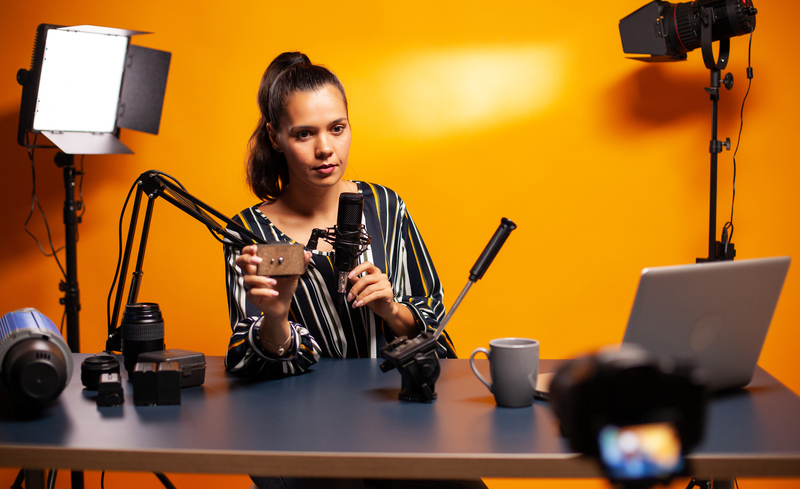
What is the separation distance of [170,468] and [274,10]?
6.89ft

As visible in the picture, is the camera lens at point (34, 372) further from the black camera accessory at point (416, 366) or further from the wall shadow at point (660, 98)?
the wall shadow at point (660, 98)

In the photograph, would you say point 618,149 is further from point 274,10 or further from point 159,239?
point 159,239

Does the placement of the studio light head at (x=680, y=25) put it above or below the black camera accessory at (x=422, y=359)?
above

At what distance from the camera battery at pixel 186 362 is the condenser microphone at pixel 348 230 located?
0.33m

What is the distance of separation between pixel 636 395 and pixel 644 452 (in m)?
0.06

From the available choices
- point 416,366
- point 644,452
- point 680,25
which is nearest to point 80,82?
point 416,366

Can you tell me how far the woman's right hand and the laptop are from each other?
58cm

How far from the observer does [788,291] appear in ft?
7.84

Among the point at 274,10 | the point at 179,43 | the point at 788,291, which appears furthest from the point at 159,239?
the point at 788,291

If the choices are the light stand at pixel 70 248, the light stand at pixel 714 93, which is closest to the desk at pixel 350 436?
the light stand at pixel 714 93

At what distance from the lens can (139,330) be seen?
3.73ft

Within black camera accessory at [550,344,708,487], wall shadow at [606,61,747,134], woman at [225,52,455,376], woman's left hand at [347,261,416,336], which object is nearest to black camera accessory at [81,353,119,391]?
woman at [225,52,455,376]

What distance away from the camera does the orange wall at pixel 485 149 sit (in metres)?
2.39

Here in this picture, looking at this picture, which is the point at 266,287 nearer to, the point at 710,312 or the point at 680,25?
the point at 710,312
